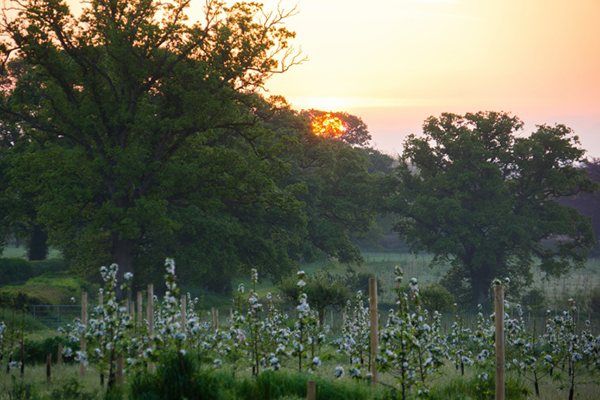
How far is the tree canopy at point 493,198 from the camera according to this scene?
4475cm

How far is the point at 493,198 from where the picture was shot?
152ft

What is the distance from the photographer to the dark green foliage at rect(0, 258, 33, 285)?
3816 cm

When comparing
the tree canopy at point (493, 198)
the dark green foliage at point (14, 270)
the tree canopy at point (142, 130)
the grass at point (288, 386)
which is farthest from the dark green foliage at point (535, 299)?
the dark green foliage at point (14, 270)

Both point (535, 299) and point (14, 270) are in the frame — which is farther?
point (535, 299)

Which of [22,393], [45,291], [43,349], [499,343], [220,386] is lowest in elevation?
[43,349]

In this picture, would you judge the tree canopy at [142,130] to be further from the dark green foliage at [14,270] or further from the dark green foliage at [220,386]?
the dark green foliage at [220,386]

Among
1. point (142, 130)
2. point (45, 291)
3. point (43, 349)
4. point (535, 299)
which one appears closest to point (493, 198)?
point (535, 299)

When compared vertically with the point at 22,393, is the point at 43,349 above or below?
below

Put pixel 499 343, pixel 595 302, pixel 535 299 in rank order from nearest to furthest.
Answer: pixel 499 343, pixel 595 302, pixel 535 299

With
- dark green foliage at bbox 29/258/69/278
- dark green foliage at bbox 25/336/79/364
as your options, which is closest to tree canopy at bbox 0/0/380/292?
dark green foliage at bbox 29/258/69/278

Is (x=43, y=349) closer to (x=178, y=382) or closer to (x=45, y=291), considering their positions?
(x=178, y=382)

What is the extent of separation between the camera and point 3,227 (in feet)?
129

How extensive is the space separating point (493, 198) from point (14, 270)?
103 ft

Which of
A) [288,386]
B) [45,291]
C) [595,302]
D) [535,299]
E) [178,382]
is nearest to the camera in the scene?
[178,382]
